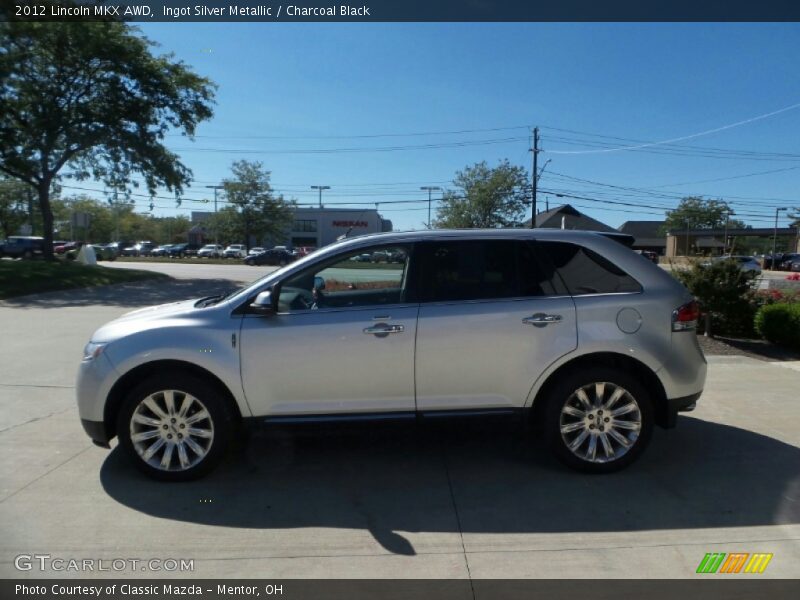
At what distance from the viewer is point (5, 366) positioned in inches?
319

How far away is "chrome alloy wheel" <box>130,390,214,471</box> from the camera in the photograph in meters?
4.25

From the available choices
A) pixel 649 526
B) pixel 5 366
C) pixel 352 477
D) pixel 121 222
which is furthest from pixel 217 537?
pixel 121 222

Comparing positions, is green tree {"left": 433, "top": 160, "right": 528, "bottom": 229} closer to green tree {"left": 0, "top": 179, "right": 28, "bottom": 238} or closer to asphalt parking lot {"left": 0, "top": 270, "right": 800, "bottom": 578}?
asphalt parking lot {"left": 0, "top": 270, "right": 800, "bottom": 578}

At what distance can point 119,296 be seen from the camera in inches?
766

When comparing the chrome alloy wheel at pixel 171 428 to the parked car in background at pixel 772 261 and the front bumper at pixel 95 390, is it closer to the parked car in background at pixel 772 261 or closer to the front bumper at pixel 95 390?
the front bumper at pixel 95 390

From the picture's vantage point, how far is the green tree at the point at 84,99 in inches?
972

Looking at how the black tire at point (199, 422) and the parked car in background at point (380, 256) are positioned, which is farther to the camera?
the parked car in background at point (380, 256)

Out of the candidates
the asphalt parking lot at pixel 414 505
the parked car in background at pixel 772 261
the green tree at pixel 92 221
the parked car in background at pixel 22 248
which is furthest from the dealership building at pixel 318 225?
the asphalt parking lot at pixel 414 505

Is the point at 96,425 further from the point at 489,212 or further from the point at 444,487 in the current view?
the point at 489,212

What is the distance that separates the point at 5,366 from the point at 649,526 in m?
8.06

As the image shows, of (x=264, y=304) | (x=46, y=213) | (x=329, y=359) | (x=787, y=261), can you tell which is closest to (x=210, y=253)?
(x=46, y=213)

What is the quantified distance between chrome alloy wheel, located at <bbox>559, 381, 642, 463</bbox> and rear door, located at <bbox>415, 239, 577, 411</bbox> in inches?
13.6

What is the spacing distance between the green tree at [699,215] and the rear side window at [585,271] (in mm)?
89804

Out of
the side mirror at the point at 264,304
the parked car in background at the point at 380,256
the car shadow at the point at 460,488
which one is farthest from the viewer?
the parked car in background at the point at 380,256
